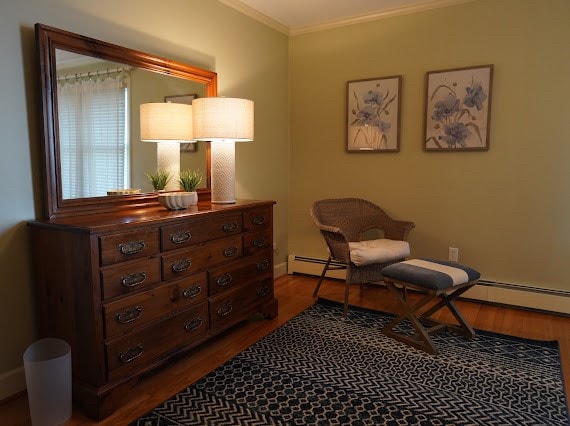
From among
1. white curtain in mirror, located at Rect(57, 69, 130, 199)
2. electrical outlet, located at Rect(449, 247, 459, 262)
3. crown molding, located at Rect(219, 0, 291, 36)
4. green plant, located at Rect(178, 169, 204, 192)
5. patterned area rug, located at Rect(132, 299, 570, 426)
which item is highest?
crown molding, located at Rect(219, 0, 291, 36)

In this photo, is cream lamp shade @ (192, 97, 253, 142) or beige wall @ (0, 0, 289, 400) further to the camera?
cream lamp shade @ (192, 97, 253, 142)

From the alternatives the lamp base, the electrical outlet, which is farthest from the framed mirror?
the electrical outlet

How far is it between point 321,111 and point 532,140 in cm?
173

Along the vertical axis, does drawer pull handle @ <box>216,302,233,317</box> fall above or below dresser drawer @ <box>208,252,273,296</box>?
below

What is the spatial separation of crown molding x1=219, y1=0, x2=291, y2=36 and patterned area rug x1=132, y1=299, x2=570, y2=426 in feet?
8.00

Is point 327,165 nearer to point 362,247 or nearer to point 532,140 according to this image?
point 362,247

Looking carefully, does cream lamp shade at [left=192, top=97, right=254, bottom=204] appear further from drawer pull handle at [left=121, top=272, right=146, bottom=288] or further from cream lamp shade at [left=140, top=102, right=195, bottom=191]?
drawer pull handle at [left=121, top=272, right=146, bottom=288]

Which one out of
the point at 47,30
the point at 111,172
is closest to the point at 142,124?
the point at 111,172

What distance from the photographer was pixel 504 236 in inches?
124

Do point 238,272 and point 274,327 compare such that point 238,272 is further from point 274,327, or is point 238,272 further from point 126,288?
point 126,288

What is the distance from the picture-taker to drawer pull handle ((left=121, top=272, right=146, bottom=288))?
74.2 inches

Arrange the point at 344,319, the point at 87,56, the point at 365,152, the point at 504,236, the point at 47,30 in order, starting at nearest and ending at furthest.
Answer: the point at 47,30
the point at 87,56
the point at 344,319
the point at 504,236
the point at 365,152

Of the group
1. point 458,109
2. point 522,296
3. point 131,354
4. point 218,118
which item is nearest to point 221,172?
point 218,118

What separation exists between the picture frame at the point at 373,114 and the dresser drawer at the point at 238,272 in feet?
4.70
